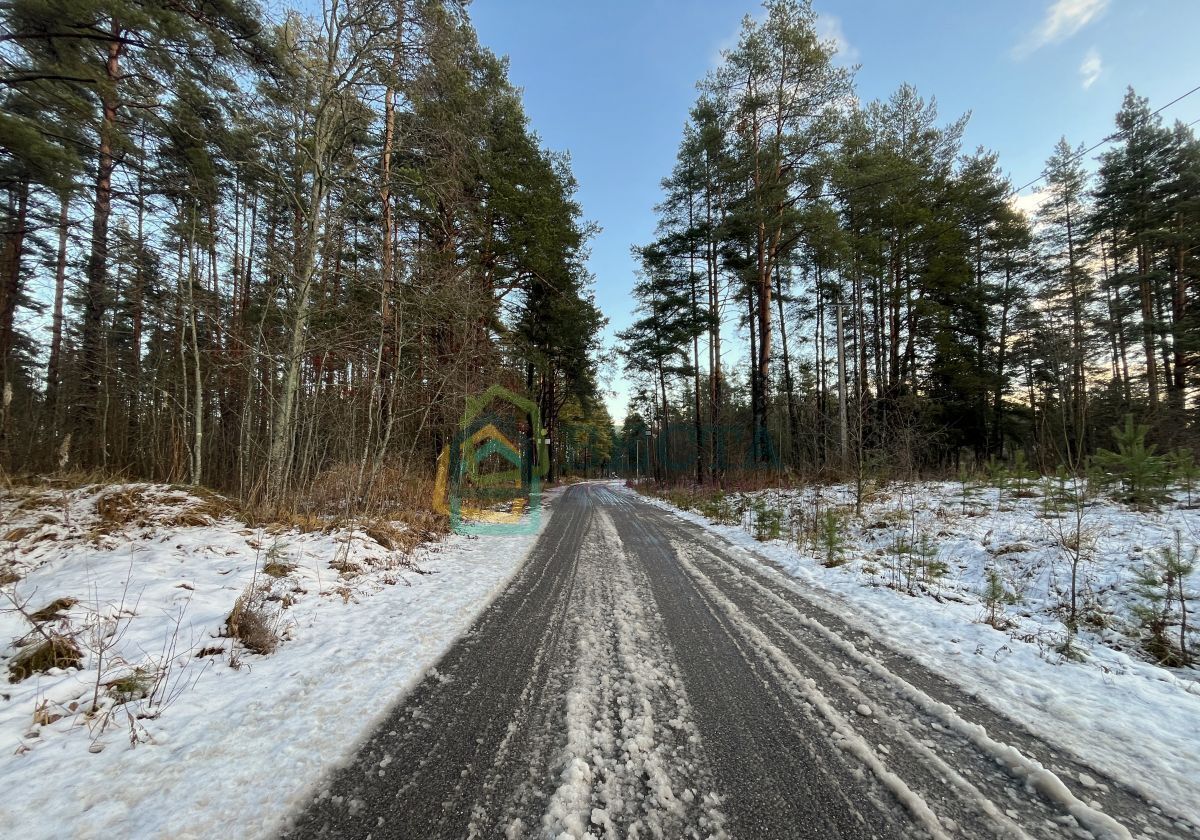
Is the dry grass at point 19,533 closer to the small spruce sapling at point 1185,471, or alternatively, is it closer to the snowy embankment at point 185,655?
the snowy embankment at point 185,655

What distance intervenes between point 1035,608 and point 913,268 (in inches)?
679

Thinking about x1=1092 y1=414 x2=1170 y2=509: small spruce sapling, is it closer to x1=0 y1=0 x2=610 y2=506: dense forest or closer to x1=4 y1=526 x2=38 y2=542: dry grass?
x1=0 y1=0 x2=610 y2=506: dense forest

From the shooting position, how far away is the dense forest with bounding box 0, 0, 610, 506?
18.9 feet

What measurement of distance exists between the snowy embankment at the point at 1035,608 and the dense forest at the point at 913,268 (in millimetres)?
4334

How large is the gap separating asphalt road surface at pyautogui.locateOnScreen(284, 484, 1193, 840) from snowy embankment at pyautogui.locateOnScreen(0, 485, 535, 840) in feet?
1.01

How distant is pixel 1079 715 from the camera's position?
90.9 inches

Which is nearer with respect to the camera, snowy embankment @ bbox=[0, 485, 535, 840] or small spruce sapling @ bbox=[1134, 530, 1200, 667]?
snowy embankment @ bbox=[0, 485, 535, 840]

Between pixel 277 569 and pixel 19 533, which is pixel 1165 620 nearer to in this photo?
pixel 277 569

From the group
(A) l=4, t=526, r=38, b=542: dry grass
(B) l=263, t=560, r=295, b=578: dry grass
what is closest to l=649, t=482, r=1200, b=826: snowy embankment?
(B) l=263, t=560, r=295, b=578: dry grass

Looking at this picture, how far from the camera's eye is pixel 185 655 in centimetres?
269

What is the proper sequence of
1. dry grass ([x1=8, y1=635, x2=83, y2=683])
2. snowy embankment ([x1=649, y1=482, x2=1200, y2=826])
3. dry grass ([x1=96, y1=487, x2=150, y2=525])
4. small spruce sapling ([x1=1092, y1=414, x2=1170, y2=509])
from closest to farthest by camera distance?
snowy embankment ([x1=649, y1=482, x2=1200, y2=826]), dry grass ([x1=8, y1=635, x2=83, y2=683]), dry grass ([x1=96, y1=487, x2=150, y2=525]), small spruce sapling ([x1=1092, y1=414, x2=1170, y2=509])

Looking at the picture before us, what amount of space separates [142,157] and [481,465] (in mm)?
10257

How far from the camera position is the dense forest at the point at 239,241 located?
5.77 m

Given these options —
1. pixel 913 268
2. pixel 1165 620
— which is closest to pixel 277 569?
pixel 1165 620
